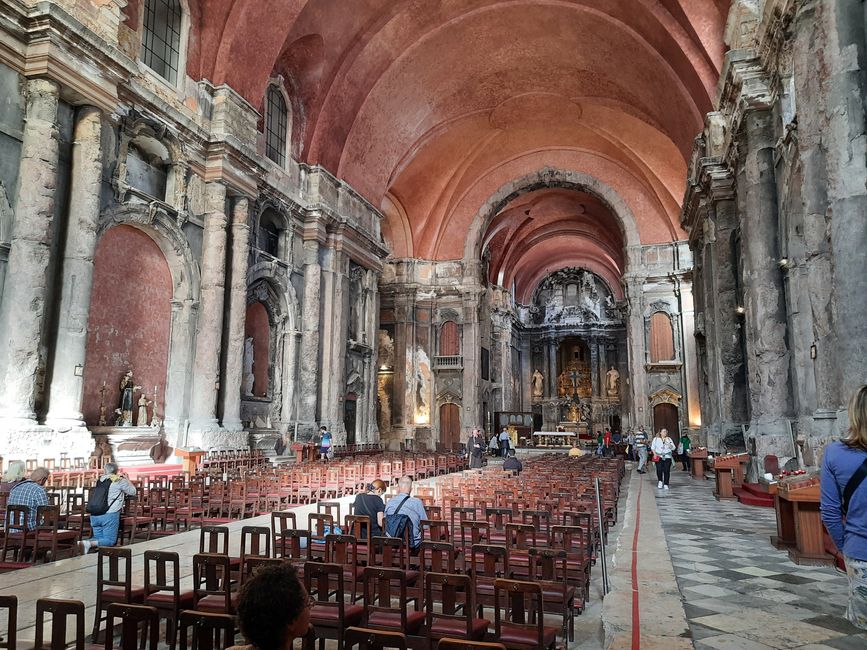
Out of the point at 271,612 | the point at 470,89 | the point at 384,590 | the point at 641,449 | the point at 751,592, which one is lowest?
the point at 751,592

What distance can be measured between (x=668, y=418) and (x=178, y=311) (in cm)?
A: 2417

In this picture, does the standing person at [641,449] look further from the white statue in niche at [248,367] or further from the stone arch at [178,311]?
the stone arch at [178,311]

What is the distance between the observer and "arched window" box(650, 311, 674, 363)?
31094mm

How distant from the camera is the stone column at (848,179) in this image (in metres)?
7.45

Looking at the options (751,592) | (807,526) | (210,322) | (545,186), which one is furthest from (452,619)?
(545,186)

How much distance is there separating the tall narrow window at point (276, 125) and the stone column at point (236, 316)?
390 centimetres

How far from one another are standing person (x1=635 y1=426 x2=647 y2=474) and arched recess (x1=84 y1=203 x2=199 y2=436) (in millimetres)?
12998

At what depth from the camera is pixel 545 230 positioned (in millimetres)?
44938

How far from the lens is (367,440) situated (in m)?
26.2

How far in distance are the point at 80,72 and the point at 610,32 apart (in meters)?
18.1

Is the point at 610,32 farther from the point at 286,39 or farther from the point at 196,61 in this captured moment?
the point at 196,61

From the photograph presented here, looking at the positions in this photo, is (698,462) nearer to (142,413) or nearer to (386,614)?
(142,413)

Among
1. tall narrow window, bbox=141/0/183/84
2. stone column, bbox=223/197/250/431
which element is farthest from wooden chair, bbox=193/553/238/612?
tall narrow window, bbox=141/0/183/84

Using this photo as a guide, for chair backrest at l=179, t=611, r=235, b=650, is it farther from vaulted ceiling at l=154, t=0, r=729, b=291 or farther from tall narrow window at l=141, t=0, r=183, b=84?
vaulted ceiling at l=154, t=0, r=729, b=291
